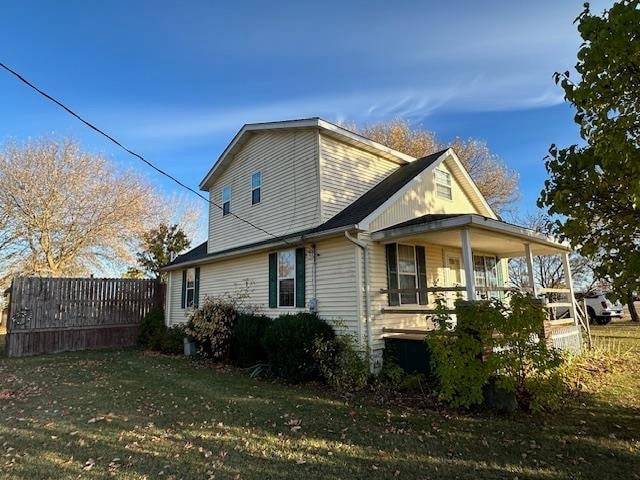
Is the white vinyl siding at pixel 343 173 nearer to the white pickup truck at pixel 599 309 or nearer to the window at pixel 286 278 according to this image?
the window at pixel 286 278

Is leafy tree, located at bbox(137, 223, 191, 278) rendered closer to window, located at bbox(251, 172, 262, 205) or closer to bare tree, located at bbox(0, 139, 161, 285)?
bare tree, located at bbox(0, 139, 161, 285)

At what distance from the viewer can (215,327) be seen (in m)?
11.0

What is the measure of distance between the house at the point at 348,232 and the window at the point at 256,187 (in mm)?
37

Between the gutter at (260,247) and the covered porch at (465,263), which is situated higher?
the gutter at (260,247)

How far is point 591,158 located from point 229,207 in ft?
35.6

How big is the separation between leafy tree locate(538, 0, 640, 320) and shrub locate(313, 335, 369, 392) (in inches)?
180

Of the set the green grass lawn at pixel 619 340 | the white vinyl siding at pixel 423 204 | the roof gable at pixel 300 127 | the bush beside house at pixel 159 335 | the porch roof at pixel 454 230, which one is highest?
the roof gable at pixel 300 127

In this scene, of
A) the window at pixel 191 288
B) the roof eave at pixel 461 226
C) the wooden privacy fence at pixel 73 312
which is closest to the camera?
the roof eave at pixel 461 226

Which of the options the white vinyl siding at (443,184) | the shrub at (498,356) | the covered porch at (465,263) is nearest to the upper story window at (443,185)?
the white vinyl siding at (443,184)

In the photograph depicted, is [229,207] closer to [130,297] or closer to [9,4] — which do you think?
[130,297]

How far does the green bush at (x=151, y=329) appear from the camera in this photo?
14164 mm

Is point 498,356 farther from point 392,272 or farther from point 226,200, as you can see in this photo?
point 226,200

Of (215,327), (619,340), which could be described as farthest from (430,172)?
(619,340)

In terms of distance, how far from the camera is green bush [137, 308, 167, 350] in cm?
1416
